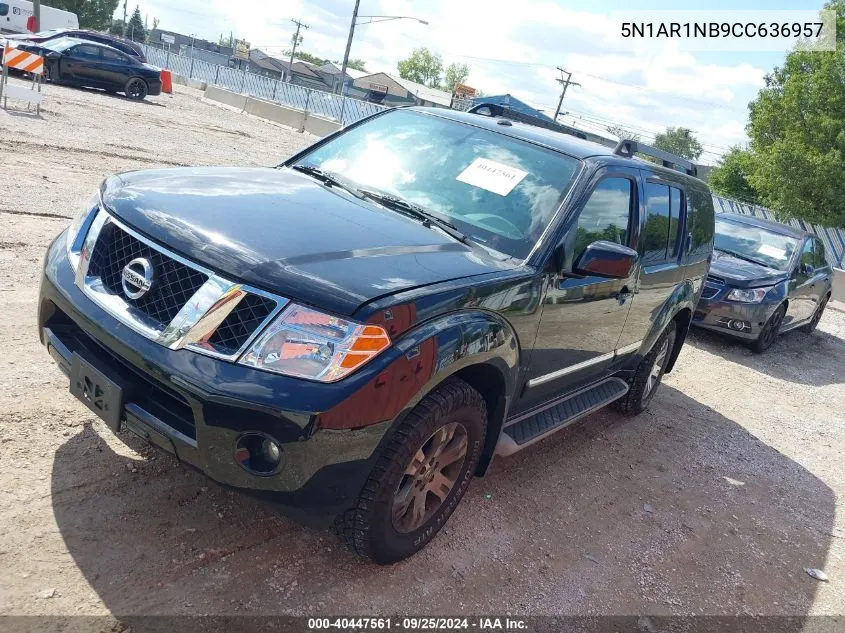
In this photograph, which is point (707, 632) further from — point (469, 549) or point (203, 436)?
point (203, 436)

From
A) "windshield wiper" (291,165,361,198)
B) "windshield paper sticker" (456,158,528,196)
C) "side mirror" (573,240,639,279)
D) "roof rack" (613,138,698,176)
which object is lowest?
"windshield wiper" (291,165,361,198)

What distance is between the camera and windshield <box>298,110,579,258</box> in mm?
3596

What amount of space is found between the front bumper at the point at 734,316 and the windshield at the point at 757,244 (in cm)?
103

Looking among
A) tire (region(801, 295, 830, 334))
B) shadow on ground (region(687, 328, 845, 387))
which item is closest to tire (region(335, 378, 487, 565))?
shadow on ground (region(687, 328, 845, 387))

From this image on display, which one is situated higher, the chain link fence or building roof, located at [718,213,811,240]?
building roof, located at [718,213,811,240]

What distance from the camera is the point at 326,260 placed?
2.74 m

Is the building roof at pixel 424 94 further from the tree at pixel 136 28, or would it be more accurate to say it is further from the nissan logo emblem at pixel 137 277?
the nissan logo emblem at pixel 137 277

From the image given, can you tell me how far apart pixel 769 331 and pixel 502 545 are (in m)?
7.16

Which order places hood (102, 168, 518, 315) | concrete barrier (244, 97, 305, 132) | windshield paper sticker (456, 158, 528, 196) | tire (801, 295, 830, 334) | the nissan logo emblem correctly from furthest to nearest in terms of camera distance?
concrete barrier (244, 97, 305, 132) < tire (801, 295, 830, 334) < windshield paper sticker (456, 158, 528, 196) < the nissan logo emblem < hood (102, 168, 518, 315)

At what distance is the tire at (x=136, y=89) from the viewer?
2183 centimetres

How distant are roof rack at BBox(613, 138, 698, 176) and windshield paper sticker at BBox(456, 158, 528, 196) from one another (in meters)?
1.03

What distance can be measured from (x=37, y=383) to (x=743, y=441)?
5.34 meters

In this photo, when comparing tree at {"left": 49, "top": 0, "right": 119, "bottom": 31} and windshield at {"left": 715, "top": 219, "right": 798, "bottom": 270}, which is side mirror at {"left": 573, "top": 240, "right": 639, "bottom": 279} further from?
tree at {"left": 49, "top": 0, "right": 119, "bottom": 31}

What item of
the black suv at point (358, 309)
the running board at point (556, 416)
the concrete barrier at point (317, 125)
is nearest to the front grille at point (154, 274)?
the black suv at point (358, 309)
